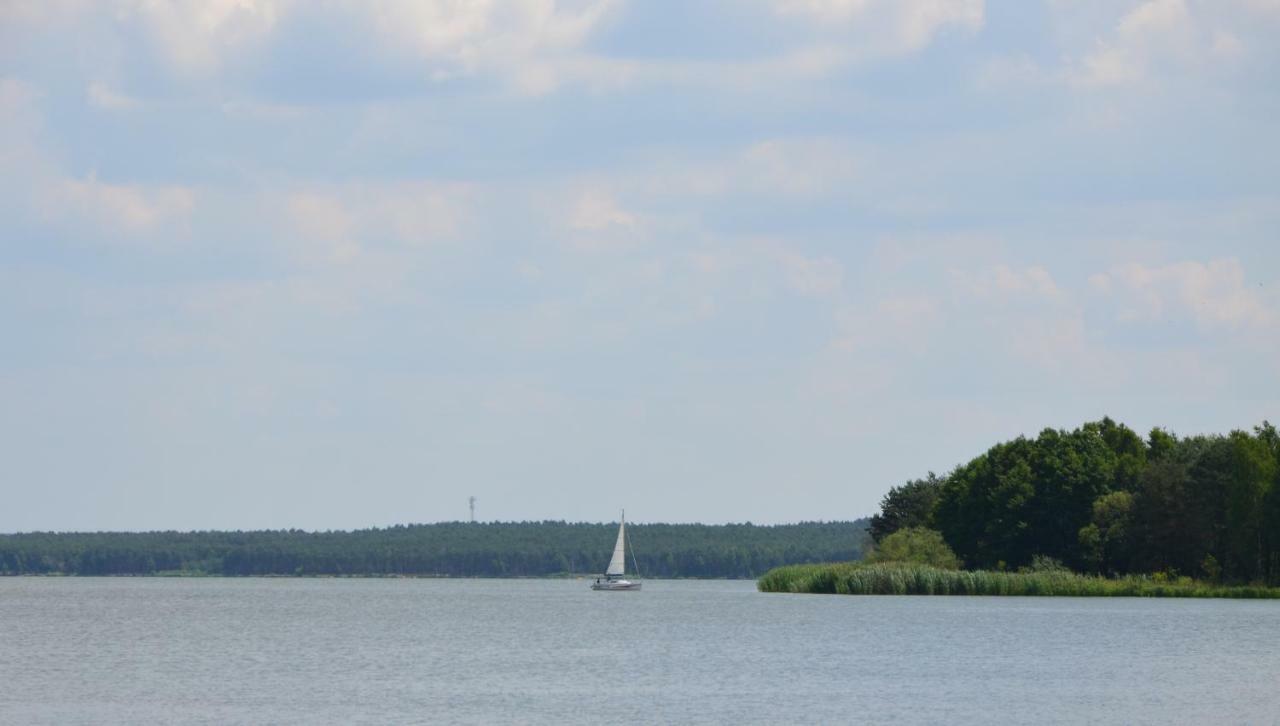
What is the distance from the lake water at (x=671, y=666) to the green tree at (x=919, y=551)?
376 inches

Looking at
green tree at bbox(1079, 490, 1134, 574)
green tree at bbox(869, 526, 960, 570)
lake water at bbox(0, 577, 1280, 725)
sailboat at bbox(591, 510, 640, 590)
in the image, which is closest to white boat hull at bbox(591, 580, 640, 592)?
sailboat at bbox(591, 510, 640, 590)

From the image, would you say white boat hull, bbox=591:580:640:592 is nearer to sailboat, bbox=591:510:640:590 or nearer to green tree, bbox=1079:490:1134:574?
sailboat, bbox=591:510:640:590

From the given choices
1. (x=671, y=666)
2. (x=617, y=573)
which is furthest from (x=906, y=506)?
(x=671, y=666)

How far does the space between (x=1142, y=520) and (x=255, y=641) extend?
5438 centimetres

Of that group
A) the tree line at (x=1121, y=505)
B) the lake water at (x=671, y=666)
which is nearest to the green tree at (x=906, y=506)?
the tree line at (x=1121, y=505)

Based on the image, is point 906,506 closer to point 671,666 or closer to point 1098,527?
point 1098,527

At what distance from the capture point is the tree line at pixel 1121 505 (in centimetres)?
9956

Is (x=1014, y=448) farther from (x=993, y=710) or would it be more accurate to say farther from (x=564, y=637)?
(x=993, y=710)

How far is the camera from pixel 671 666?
60969 millimetres

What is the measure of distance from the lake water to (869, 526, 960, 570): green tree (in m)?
9.56

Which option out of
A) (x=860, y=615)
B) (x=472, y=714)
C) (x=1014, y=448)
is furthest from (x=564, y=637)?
(x=1014, y=448)

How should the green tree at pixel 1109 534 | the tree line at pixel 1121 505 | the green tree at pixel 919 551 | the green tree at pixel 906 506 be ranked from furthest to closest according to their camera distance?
the green tree at pixel 906 506
the green tree at pixel 919 551
the green tree at pixel 1109 534
the tree line at pixel 1121 505

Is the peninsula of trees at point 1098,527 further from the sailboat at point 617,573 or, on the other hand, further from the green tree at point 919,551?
the sailboat at point 617,573

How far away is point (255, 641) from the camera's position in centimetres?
7619
